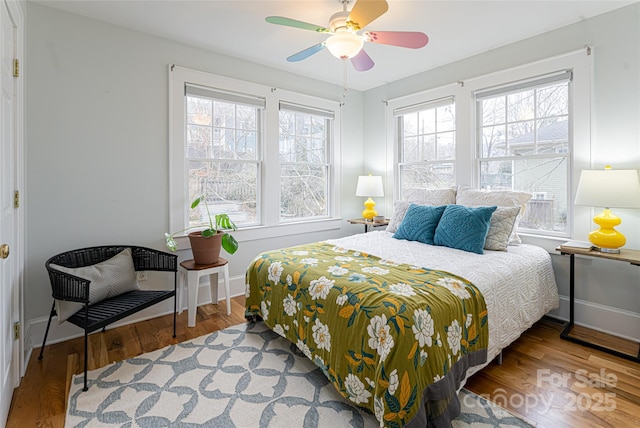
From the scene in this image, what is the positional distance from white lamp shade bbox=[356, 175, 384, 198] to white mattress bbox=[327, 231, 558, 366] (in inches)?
53.1

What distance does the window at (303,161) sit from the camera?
12.8 ft

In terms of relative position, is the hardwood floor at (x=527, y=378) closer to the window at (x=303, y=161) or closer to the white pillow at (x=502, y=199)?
the white pillow at (x=502, y=199)

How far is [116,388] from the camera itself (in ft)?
6.18

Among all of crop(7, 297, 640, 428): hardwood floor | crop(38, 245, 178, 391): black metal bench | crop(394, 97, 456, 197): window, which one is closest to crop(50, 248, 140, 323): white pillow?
crop(38, 245, 178, 391): black metal bench

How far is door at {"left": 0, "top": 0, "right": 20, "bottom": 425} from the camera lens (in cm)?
158

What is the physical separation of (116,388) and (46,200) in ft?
4.98

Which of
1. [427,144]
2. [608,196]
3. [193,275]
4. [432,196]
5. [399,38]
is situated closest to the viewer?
[399,38]

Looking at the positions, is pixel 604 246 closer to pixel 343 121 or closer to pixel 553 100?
pixel 553 100

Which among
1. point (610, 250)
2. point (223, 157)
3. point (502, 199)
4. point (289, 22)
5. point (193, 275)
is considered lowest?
point (193, 275)

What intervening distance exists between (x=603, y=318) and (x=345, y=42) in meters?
2.94

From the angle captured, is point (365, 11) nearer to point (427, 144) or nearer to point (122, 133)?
point (122, 133)

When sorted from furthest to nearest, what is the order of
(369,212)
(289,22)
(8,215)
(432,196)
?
(369,212) < (432,196) < (289,22) < (8,215)

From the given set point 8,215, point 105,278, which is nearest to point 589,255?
point 105,278

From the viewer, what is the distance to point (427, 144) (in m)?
3.93
